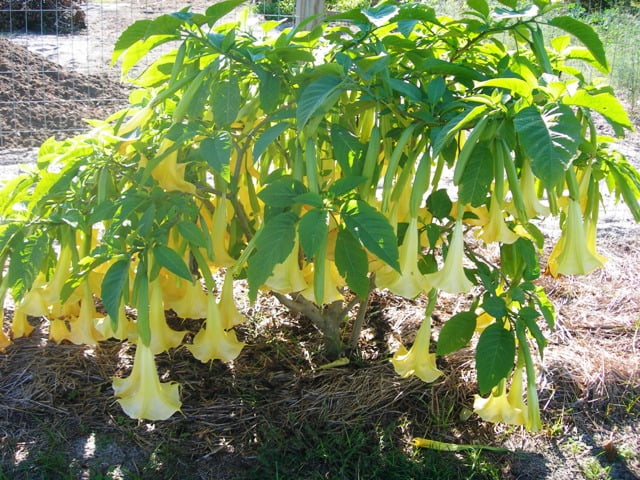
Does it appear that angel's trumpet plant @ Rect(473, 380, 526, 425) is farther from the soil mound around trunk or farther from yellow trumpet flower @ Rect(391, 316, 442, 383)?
the soil mound around trunk

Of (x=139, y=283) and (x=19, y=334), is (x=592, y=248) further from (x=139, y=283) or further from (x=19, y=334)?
(x=19, y=334)

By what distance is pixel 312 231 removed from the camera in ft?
3.85

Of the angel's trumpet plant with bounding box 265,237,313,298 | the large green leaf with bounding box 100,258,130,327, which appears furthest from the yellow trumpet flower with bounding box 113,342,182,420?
the angel's trumpet plant with bounding box 265,237,313,298

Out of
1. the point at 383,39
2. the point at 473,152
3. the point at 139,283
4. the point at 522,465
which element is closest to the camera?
the point at 473,152

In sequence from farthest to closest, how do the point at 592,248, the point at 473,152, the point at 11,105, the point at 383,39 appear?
the point at 11,105
the point at 592,248
the point at 383,39
the point at 473,152

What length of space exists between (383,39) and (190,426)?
1.10 metres

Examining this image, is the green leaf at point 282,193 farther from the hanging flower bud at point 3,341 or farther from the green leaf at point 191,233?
the hanging flower bud at point 3,341

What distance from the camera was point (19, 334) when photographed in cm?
203

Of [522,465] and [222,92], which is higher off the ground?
[222,92]

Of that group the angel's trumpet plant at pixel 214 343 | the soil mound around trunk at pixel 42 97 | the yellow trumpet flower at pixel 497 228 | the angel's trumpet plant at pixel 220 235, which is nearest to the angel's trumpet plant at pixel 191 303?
the angel's trumpet plant at pixel 214 343

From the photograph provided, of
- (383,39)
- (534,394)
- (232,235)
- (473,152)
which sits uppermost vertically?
(383,39)

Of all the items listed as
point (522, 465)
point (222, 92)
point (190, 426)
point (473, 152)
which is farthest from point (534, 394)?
point (222, 92)

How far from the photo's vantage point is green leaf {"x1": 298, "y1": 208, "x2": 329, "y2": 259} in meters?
1.16

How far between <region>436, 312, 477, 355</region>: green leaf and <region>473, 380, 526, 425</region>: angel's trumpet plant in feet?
Result: 0.53
